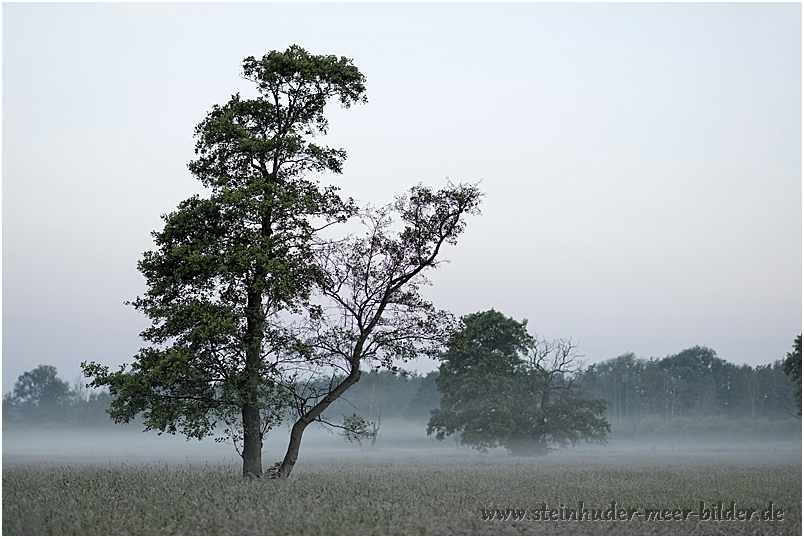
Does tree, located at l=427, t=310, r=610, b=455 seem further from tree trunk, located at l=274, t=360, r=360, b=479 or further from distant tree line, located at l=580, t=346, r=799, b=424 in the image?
distant tree line, located at l=580, t=346, r=799, b=424

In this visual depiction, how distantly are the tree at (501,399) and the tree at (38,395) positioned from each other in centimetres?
10675

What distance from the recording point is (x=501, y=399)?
47812 millimetres

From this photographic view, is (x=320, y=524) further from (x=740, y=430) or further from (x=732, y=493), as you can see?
(x=740, y=430)

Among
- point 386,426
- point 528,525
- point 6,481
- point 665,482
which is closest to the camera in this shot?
point 528,525

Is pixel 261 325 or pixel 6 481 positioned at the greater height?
→ pixel 261 325

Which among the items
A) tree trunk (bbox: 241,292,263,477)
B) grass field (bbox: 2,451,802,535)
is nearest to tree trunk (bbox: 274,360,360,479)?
tree trunk (bbox: 241,292,263,477)

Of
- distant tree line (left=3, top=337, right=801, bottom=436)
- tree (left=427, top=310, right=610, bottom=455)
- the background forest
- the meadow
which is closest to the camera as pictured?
the meadow

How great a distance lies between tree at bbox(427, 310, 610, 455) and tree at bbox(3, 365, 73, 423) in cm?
10675

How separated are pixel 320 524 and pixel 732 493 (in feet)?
41.5

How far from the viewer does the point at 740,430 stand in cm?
8981

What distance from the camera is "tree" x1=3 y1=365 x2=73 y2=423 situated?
431 feet

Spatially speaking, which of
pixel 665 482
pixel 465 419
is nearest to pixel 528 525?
pixel 665 482

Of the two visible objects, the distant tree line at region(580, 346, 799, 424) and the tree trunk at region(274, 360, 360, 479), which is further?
the distant tree line at region(580, 346, 799, 424)

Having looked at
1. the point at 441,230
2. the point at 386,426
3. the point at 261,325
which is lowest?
the point at 386,426
